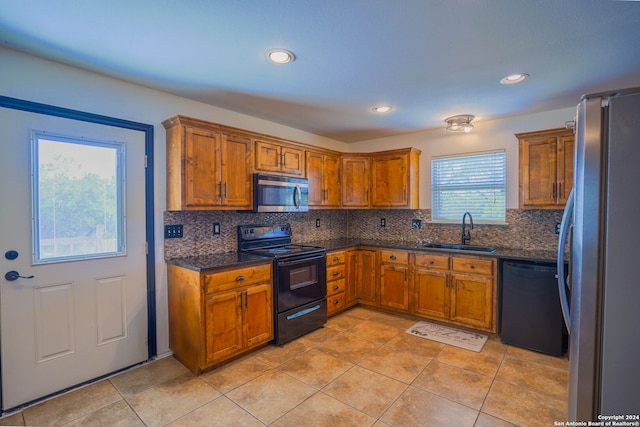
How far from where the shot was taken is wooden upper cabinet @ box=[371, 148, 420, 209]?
13.2 ft

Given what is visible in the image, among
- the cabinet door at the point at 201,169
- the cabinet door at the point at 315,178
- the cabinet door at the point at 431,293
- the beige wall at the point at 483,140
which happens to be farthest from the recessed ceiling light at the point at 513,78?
the cabinet door at the point at 201,169

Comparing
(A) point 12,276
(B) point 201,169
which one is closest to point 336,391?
(B) point 201,169

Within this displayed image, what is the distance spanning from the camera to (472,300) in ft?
10.7

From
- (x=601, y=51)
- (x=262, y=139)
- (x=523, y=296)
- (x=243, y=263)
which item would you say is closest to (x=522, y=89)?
(x=601, y=51)

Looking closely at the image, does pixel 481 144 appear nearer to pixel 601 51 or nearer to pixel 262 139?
pixel 601 51

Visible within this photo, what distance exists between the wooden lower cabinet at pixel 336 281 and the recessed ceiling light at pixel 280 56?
2216mm

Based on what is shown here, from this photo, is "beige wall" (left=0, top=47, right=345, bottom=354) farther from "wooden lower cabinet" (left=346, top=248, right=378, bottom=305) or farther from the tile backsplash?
"wooden lower cabinet" (left=346, top=248, right=378, bottom=305)

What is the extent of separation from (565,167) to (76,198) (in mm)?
4318

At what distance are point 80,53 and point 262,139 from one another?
1572 millimetres

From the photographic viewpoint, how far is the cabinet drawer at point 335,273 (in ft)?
12.0

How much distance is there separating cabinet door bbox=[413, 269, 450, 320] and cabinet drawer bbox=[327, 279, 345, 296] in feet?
2.93

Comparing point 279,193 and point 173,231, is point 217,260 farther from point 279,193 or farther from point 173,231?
point 279,193

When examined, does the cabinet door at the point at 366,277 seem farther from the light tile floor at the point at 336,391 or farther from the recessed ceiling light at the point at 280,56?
the recessed ceiling light at the point at 280,56

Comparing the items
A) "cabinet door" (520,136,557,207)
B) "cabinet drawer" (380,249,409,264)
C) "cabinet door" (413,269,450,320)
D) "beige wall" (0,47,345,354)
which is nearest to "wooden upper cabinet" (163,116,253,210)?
"beige wall" (0,47,345,354)
